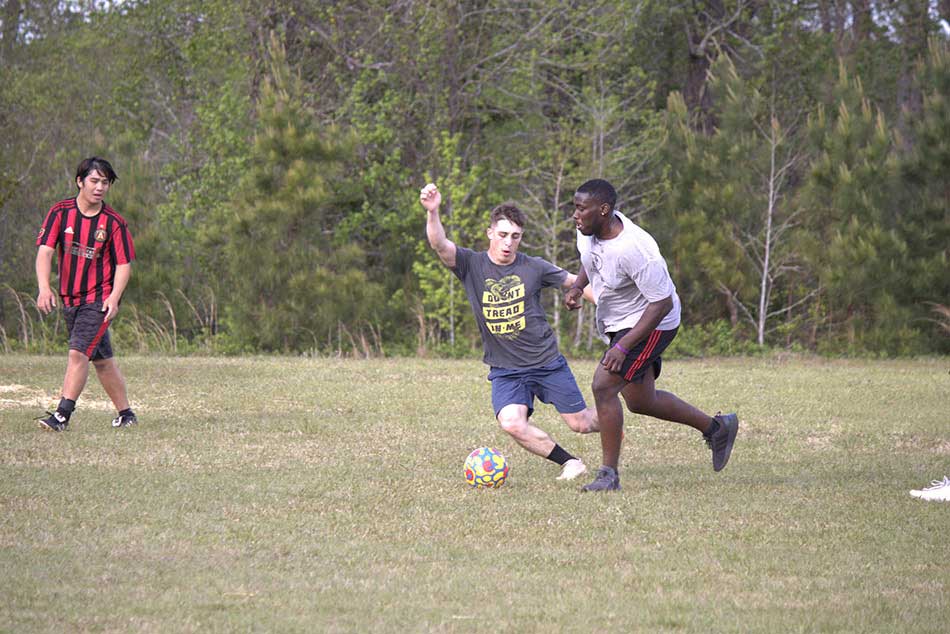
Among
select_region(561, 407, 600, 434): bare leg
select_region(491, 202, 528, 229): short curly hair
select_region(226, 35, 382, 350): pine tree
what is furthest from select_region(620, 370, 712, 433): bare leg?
select_region(226, 35, 382, 350): pine tree

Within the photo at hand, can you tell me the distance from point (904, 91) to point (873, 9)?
318 cm

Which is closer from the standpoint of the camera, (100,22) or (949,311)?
(949,311)

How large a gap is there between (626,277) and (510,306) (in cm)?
92

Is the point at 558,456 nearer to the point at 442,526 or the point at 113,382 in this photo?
the point at 442,526

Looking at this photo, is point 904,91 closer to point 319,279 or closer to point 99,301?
point 319,279

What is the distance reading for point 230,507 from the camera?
6.77 metres

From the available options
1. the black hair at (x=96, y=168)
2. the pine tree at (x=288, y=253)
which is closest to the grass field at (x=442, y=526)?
the black hair at (x=96, y=168)

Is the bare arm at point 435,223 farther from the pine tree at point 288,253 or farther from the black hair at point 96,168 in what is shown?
the pine tree at point 288,253

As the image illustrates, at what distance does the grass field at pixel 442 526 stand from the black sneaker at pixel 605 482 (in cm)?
9

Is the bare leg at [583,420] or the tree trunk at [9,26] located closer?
the bare leg at [583,420]

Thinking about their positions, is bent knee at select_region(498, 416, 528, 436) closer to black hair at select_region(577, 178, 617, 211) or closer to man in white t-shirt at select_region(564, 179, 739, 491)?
man in white t-shirt at select_region(564, 179, 739, 491)

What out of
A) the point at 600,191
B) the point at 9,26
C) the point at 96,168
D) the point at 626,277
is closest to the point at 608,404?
the point at 626,277

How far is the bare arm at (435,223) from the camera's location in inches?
291

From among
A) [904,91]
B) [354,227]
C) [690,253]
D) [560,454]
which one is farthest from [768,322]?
[560,454]
